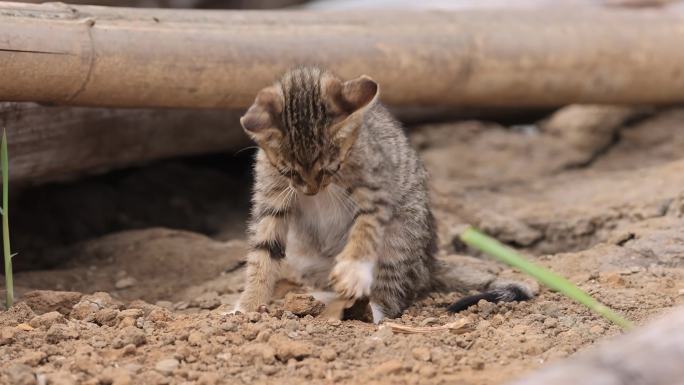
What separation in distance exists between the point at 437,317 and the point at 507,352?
0.85m

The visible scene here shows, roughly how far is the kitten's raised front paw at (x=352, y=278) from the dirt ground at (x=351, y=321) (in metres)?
0.21

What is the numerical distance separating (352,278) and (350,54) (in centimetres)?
232

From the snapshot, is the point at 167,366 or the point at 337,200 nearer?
the point at 167,366

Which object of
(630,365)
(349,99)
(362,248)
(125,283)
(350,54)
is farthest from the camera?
(350,54)

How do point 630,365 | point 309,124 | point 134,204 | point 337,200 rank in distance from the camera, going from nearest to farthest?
point 630,365
point 309,124
point 337,200
point 134,204

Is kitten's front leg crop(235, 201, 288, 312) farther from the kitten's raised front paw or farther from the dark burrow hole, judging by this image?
the dark burrow hole

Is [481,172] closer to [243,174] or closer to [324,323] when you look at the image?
[243,174]

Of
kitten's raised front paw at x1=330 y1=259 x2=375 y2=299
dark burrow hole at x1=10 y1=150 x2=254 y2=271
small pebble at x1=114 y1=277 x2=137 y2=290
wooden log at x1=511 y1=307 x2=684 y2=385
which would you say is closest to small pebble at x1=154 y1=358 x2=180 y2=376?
kitten's raised front paw at x1=330 y1=259 x2=375 y2=299

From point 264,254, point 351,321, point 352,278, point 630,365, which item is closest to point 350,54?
point 264,254

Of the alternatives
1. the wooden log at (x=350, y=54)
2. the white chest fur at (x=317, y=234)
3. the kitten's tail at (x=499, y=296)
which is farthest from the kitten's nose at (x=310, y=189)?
the wooden log at (x=350, y=54)

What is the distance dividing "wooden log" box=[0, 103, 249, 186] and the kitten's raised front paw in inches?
96.0

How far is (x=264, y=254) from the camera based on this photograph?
5.88 metres

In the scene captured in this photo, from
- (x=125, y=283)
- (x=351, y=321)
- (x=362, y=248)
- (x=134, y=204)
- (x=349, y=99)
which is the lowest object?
(x=134, y=204)

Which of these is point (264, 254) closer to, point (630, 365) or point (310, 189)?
point (310, 189)
